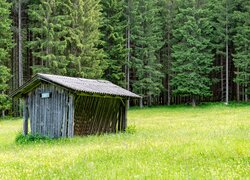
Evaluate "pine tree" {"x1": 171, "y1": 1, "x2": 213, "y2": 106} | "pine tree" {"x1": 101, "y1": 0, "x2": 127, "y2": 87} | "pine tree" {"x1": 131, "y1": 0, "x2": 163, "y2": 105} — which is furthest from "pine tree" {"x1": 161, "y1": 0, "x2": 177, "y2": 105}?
"pine tree" {"x1": 101, "y1": 0, "x2": 127, "y2": 87}

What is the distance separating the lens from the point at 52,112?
18625 mm

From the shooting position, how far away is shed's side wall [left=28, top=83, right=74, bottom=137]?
714 inches

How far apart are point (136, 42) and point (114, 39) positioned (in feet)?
10.2

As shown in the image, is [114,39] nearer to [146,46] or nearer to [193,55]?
[146,46]

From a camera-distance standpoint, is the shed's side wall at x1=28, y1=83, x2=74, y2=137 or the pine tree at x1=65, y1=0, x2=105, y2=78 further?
the pine tree at x1=65, y1=0, x2=105, y2=78

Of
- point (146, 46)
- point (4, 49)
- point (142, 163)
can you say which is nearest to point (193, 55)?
point (146, 46)

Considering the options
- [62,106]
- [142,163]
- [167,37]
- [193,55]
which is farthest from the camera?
[167,37]

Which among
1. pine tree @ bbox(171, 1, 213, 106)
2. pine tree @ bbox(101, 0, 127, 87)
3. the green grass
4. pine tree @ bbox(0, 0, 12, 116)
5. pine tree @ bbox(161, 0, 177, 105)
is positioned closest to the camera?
the green grass

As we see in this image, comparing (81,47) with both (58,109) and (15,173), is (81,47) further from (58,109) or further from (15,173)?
(15,173)

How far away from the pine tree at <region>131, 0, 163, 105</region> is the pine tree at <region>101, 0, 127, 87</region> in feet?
4.85

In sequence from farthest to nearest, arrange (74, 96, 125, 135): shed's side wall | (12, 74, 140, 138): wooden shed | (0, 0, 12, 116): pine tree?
(0, 0, 12, 116): pine tree → (74, 96, 125, 135): shed's side wall → (12, 74, 140, 138): wooden shed

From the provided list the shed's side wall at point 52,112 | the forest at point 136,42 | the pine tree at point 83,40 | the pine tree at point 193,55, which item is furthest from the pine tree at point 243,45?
the shed's side wall at point 52,112

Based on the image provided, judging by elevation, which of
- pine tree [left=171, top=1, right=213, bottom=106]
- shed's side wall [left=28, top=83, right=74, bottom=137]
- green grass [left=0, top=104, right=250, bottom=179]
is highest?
pine tree [left=171, top=1, right=213, bottom=106]

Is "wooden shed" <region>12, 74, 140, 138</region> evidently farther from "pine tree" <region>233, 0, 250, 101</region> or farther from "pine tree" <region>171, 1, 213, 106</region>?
"pine tree" <region>233, 0, 250, 101</region>
